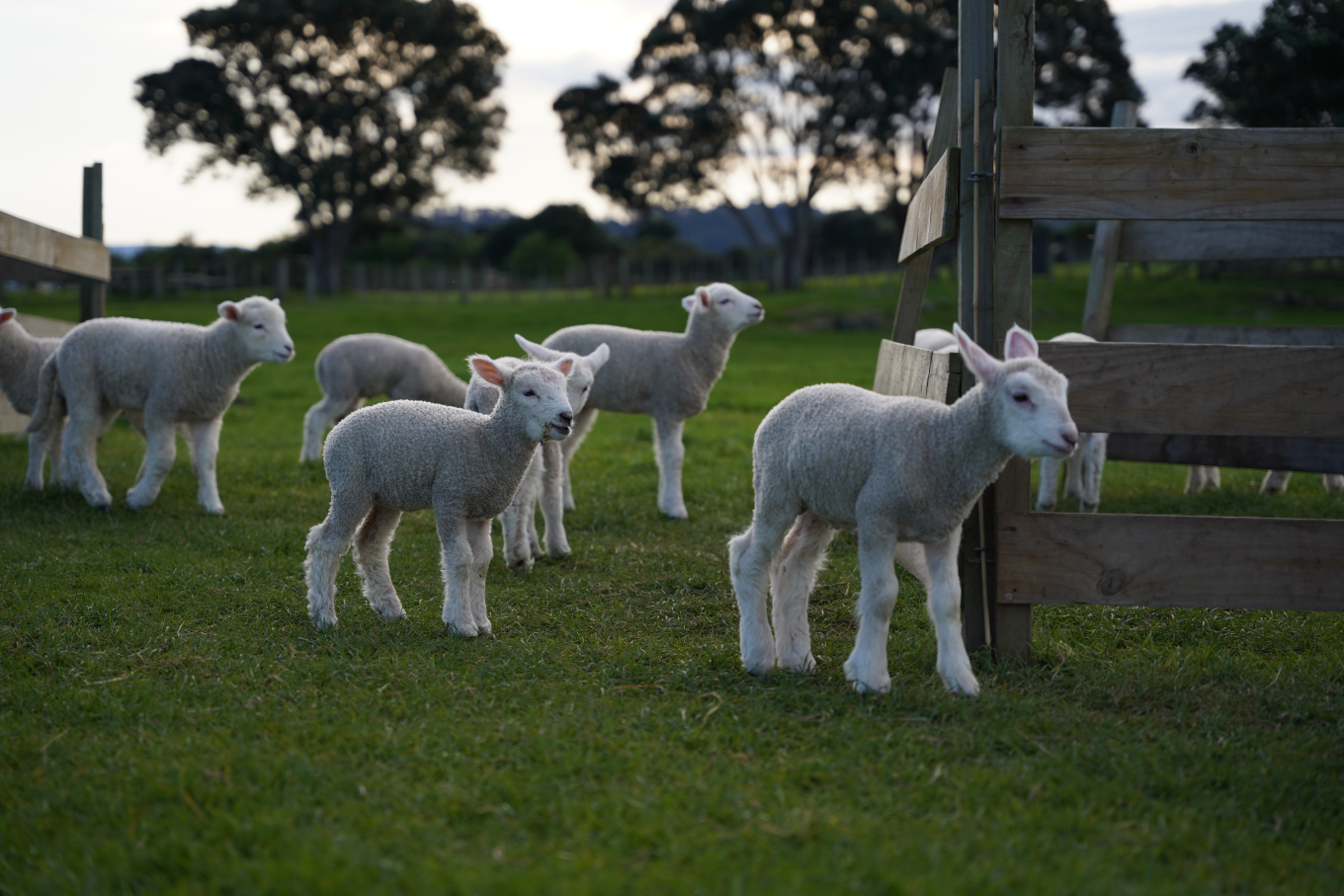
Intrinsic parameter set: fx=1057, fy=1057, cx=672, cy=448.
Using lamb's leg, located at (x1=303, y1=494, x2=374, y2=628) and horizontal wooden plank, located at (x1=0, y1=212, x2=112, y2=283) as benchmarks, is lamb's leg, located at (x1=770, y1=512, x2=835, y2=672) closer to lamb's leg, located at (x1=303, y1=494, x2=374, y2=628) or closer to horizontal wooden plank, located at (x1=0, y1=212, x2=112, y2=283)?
lamb's leg, located at (x1=303, y1=494, x2=374, y2=628)

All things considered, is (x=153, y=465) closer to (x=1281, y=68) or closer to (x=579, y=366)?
(x=579, y=366)

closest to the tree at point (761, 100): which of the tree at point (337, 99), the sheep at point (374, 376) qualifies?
the tree at point (337, 99)

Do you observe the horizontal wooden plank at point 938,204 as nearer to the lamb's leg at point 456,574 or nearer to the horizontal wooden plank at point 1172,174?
the horizontal wooden plank at point 1172,174

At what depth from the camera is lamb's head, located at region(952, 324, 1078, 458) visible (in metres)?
3.90

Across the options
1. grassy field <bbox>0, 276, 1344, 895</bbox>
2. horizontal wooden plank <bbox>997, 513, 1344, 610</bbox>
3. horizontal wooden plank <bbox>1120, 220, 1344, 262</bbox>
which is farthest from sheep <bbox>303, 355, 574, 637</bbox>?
horizontal wooden plank <bbox>1120, 220, 1344, 262</bbox>

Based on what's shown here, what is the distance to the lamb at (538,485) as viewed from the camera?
6.62m

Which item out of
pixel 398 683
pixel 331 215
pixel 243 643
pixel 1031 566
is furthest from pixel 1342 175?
pixel 331 215

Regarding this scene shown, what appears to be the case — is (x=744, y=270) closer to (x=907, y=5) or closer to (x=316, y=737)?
(x=907, y=5)

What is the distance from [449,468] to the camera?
17.2 ft

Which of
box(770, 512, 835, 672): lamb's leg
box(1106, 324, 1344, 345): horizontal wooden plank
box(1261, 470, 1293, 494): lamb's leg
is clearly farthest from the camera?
box(1261, 470, 1293, 494): lamb's leg

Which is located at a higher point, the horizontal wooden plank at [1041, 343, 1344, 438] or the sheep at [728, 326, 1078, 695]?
the horizontal wooden plank at [1041, 343, 1344, 438]

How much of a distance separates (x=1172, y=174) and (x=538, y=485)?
4.36 meters

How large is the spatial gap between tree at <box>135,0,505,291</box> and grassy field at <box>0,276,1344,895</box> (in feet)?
124

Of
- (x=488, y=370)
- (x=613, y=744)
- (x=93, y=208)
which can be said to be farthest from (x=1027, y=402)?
(x=93, y=208)
